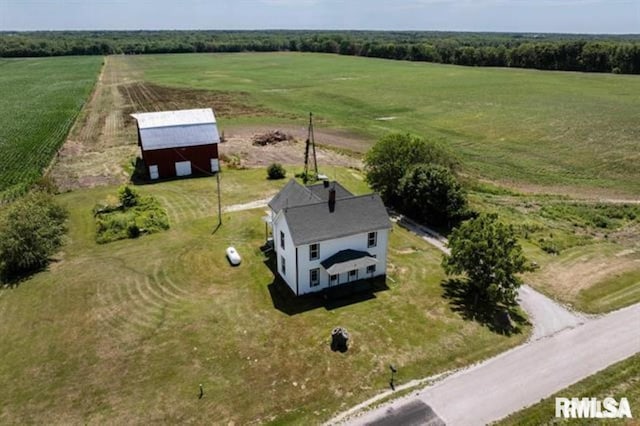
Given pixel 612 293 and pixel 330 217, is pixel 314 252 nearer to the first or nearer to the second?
pixel 330 217

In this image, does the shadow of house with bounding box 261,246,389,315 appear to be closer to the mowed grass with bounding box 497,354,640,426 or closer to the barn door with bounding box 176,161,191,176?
the mowed grass with bounding box 497,354,640,426

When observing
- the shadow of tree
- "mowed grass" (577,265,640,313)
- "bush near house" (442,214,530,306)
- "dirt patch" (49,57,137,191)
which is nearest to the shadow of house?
the shadow of tree

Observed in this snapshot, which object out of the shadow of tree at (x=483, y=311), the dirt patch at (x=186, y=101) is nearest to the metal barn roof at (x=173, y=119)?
the dirt patch at (x=186, y=101)

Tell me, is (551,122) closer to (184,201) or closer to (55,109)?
(184,201)

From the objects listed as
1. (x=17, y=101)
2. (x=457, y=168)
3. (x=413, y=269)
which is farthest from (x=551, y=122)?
(x=17, y=101)

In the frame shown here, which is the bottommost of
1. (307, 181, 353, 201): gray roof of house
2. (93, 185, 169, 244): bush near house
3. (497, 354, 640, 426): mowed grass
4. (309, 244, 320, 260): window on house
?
(497, 354, 640, 426): mowed grass

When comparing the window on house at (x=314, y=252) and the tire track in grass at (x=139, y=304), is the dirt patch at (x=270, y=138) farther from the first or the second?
the window on house at (x=314, y=252)

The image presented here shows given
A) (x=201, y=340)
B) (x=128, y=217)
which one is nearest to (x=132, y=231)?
(x=128, y=217)
